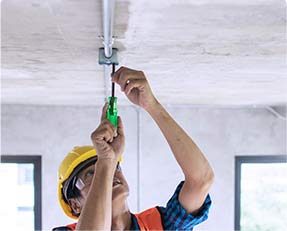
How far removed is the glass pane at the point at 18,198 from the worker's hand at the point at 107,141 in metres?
3.01

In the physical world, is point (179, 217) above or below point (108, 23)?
below

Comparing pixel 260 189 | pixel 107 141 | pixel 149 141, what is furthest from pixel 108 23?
pixel 260 189

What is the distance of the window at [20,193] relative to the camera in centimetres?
420

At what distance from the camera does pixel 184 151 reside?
148 centimetres

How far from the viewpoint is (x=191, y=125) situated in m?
4.28

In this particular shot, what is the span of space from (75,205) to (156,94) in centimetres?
155

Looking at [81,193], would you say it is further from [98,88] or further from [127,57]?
[98,88]

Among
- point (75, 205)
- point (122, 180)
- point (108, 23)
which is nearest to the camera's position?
point (108, 23)

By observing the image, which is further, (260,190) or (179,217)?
(260,190)

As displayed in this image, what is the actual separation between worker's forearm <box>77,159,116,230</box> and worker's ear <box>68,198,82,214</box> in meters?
0.41

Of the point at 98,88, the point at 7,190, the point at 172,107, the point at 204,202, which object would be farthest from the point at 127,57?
the point at 7,190

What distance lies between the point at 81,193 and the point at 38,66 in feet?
2.21

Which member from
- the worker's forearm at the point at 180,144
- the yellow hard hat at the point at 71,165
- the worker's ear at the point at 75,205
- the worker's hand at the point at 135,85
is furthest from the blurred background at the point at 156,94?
the worker's ear at the point at 75,205

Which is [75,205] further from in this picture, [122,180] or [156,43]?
[156,43]
